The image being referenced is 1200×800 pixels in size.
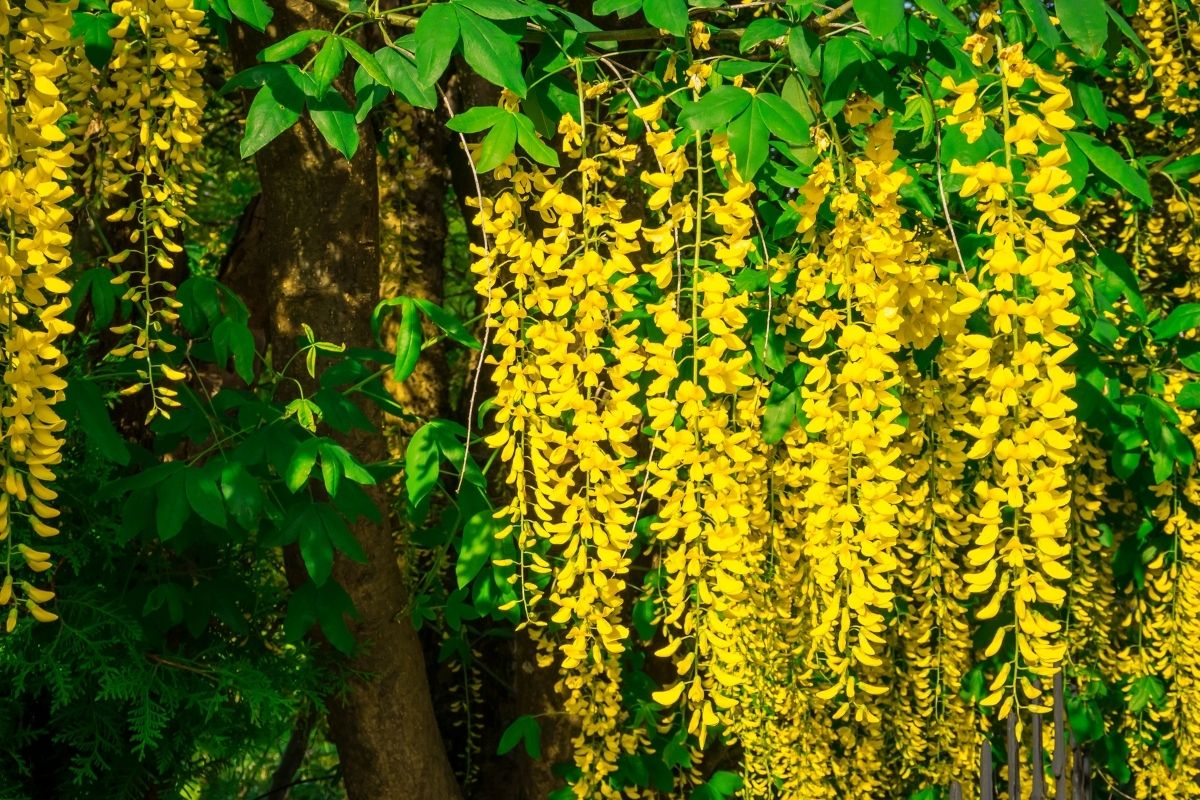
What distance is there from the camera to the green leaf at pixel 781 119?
5.65 feet

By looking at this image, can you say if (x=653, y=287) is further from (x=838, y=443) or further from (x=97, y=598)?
(x=97, y=598)

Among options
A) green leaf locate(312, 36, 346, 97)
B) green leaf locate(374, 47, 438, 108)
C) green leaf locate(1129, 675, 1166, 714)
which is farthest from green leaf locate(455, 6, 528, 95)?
green leaf locate(1129, 675, 1166, 714)

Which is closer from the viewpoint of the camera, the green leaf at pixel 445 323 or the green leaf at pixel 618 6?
the green leaf at pixel 618 6

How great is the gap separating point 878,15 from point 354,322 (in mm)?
1759

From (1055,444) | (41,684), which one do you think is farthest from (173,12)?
(1055,444)

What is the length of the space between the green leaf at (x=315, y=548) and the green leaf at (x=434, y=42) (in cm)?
105

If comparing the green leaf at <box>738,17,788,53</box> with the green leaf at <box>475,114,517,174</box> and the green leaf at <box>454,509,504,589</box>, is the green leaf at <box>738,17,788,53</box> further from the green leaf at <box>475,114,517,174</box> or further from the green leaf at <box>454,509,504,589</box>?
the green leaf at <box>454,509,504,589</box>

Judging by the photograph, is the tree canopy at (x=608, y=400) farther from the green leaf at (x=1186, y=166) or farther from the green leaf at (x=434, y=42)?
the green leaf at (x=1186, y=166)

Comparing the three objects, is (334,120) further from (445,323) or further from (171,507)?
(171,507)

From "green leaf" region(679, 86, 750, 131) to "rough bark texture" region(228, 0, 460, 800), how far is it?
147cm

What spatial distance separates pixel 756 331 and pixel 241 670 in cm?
132

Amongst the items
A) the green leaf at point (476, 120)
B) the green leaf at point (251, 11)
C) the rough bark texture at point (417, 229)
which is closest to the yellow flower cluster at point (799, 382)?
the green leaf at point (476, 120)

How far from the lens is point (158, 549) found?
276 centimetres

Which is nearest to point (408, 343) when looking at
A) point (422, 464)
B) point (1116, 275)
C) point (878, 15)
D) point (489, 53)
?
point (422, 464)
